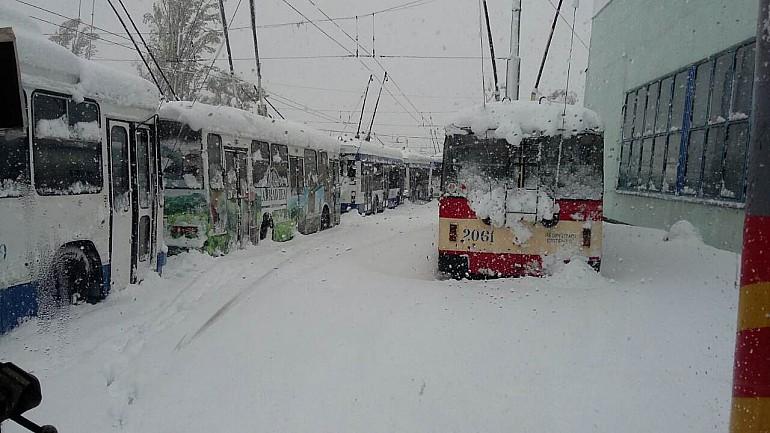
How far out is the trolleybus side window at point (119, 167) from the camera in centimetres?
772

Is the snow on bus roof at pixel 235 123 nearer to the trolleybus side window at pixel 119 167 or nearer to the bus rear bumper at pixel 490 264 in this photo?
the trolleybus side window at pixel 119 167

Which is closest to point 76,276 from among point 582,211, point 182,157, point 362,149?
point 182,157

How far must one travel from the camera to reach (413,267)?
10547mm

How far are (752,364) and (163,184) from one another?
992 centimetres

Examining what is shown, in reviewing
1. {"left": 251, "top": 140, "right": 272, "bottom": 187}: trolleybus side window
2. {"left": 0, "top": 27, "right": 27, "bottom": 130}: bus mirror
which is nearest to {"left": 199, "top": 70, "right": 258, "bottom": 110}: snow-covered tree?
{"left": 251, "top": 140, "right": 272, "bottom": 187}: trolleybus side window

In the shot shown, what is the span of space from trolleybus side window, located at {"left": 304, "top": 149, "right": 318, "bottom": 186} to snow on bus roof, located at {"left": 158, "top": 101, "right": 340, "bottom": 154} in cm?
24

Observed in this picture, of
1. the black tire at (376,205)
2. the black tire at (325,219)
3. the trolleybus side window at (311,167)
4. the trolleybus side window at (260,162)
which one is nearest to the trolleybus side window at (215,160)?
the trolleybus side window at (260,162)

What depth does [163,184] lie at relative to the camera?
1022 cm

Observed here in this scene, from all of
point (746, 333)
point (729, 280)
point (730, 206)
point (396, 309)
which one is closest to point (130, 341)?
point (396, 309)

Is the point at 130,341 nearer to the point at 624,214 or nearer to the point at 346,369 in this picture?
the point at 346,369

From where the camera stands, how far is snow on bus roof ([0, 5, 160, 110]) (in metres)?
5.93

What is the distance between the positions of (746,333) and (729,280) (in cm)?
740

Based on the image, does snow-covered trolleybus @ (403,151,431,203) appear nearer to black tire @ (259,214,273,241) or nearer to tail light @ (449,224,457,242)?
black tire @ (259,214,273,241)

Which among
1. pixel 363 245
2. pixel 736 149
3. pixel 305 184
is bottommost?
pixel 363 245
